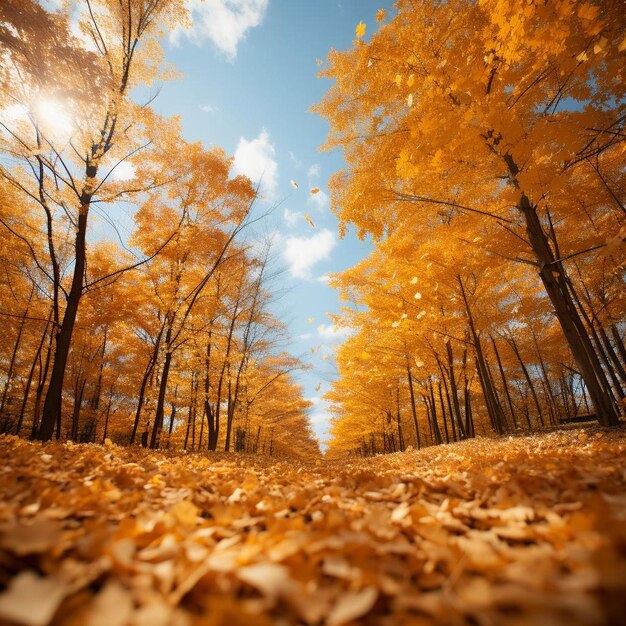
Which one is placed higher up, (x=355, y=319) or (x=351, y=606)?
(x=355, y=319)

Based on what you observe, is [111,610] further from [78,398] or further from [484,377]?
[78,398]

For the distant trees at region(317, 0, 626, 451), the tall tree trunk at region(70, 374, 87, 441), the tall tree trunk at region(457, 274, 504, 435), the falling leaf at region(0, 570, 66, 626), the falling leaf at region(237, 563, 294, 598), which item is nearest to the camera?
the falling leaf at region(0, 570, 66, 626)

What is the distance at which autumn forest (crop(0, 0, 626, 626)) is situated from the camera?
2.43 ft

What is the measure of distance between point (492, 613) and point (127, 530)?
1.00m

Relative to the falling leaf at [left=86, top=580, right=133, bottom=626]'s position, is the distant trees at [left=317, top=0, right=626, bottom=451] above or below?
above

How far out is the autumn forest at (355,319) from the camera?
74cm

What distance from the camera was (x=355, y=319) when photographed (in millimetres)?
11062

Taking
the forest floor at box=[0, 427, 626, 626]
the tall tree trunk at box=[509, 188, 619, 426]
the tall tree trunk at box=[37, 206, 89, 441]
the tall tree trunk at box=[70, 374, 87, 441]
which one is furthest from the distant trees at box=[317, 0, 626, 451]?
the tall tree trunk at box=[70, 374, 87, 441]

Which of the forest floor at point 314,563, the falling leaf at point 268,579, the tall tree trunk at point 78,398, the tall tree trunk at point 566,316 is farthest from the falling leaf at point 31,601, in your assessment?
the tall tree trunk at point 78,398

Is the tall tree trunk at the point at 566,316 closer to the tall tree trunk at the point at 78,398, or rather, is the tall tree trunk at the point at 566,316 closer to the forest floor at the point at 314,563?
the forest floor at the point at 314,563

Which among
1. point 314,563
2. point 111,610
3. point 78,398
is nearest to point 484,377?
point 314,563

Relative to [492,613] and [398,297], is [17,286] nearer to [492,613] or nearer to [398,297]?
[398,297]

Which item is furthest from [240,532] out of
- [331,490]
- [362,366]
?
[362,366]

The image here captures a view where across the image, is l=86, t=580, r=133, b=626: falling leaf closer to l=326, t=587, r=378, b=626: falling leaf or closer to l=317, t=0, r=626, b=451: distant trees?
l=326, t=587, r=378, b=626: falling leaf
